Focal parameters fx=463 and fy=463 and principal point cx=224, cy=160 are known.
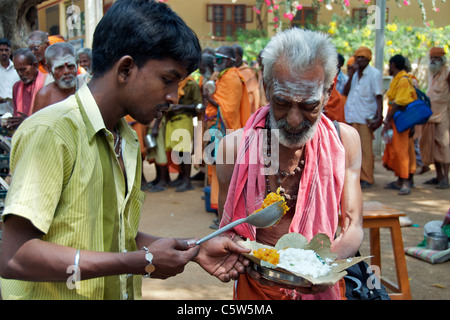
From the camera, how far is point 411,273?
15.6 ft

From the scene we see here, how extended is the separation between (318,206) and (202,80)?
6832mm

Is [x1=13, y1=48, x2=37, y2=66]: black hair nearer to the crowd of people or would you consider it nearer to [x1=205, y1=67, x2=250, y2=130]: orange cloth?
[x1=205, y1=67, x2=250, y2=130]: orange cloth

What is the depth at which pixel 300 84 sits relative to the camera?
6.97 feet

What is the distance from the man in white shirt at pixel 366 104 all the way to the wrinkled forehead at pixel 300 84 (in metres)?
6.76

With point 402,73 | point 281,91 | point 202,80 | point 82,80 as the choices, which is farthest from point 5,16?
point 281,91

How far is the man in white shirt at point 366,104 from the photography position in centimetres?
855

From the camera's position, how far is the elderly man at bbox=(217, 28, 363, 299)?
2.14m

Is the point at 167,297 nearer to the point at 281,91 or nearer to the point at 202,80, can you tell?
the point at 281,91

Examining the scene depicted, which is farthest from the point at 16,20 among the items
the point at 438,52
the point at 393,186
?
the point at 438,52

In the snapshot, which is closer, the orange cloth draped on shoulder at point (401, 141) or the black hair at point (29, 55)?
the black hair at point (29, 55)

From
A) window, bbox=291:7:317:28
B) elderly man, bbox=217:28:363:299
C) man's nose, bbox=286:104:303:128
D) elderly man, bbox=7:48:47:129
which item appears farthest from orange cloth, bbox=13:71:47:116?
window, bbox=291:7:317:28

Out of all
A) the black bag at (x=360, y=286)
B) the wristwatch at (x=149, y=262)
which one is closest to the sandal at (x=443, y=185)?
the black bag at (x=360, y=286)

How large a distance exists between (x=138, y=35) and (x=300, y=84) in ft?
2.90

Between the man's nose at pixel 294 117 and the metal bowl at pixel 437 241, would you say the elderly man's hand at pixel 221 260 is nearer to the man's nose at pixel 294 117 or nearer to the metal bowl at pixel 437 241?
the man's nose at pixel 294 117
